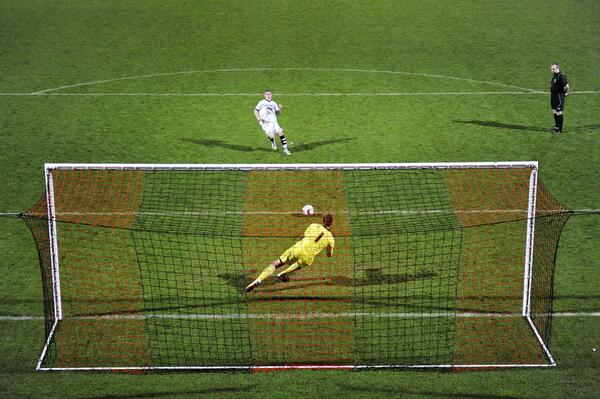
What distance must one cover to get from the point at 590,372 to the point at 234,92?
1565 centimetres

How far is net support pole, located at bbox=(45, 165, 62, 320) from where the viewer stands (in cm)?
1398

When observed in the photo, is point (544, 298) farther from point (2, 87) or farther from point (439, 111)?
point (2, 87)

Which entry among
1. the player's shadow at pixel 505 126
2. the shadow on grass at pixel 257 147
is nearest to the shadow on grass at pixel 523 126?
the player's shadow at pixel 505 126

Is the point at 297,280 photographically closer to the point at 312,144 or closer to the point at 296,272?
the point at 296,272

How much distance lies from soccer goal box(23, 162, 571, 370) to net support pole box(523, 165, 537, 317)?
0.11 ft

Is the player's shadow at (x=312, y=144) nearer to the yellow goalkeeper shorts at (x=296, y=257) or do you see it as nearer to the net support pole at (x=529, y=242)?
the yellow goalkeeper shorts at (x=296, y=257)

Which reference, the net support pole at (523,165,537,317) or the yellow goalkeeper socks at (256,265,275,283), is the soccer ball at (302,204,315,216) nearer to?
the yellow goalkeeper socks at (256,265,275,283)

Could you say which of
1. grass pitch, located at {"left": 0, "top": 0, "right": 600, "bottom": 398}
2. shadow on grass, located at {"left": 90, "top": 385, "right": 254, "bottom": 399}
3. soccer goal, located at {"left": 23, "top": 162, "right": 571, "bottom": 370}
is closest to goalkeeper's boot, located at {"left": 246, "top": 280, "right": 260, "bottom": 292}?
soccer goal, located at {"left": 23, "top": 162, "right": 571, "bottom": 370}

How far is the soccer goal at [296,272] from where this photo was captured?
13.7 metres

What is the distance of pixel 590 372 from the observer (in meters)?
A: 12.8

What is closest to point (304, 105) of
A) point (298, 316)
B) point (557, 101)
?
point (557, 101)

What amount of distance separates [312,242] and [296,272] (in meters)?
1.61

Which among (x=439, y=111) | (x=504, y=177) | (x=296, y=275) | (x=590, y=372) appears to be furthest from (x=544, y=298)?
(x=439, y=111)

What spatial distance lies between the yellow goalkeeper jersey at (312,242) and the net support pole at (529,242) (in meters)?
3.13
